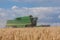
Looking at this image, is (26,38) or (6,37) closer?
(26,38)

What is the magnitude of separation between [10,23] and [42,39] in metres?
23.9

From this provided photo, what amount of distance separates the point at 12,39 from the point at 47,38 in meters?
0.61

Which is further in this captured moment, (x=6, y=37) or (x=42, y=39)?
(x=6, y=37)

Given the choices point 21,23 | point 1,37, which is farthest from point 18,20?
point 1,37

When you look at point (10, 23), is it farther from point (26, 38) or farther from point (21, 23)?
point (26, 38)

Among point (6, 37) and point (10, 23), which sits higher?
point (6, 37)

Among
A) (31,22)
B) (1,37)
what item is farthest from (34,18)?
(1,37)

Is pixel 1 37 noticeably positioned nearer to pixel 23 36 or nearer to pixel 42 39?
pixel 23 36

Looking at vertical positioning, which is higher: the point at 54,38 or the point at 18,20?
the point at 54,38

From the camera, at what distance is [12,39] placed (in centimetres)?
357

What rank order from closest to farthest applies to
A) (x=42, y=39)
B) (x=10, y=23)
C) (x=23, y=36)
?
(x=42, y=39), (x=23, y=36), (x=10, y=23)

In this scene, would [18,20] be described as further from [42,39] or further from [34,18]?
[42,39]

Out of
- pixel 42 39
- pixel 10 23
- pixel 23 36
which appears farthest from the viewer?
pixel 10 23

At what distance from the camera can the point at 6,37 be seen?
371 centimetres
